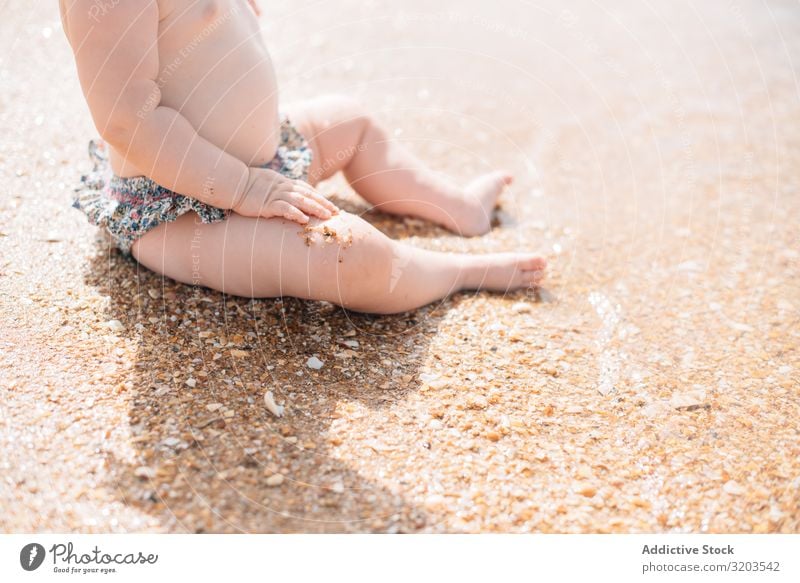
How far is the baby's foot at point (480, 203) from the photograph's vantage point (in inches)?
87.1

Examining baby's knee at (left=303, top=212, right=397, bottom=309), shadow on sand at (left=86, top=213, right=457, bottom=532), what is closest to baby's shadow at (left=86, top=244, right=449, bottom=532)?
shadow on sand at (left=86, top=213, right=457, bottom=532)

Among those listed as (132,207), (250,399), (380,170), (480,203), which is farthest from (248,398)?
(480,203)

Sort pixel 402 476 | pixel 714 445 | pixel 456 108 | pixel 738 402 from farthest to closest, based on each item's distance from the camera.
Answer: pixel 456 108, pixel 738 402, pixel 714 445, pixel 402 476

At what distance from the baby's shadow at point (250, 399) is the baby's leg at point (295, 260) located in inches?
2.3

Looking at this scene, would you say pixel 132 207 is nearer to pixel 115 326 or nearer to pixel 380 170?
pixel 115 326

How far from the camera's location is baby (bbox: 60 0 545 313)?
149cm

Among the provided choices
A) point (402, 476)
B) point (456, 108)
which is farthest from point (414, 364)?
point (456, 108)

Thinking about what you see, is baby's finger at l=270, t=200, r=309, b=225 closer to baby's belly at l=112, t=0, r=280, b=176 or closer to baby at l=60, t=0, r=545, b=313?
baby at l=60, t=0, r=545, b=313

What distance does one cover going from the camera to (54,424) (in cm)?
140

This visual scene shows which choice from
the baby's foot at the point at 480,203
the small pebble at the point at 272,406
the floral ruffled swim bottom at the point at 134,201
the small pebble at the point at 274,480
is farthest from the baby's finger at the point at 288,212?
the baby's foot at the point at 480,203

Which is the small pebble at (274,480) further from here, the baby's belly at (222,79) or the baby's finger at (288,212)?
the baby's belly at (222,79)
